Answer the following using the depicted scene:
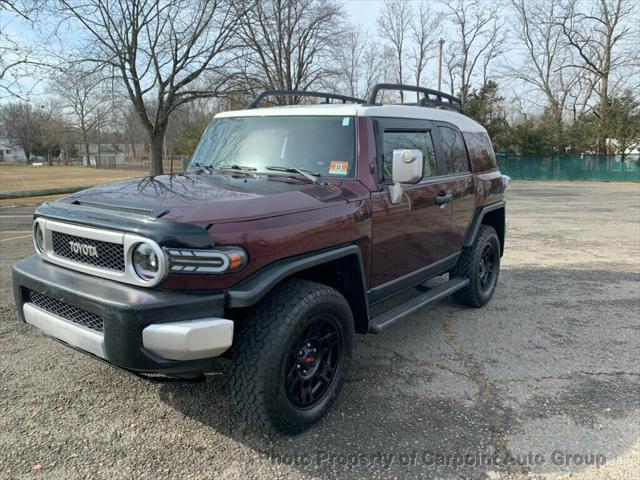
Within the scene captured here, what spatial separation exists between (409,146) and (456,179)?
804 mm

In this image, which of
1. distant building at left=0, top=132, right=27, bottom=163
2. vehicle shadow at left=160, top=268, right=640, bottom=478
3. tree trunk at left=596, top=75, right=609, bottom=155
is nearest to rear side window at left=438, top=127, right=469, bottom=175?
vehicle shadow at left=160, top=268, right=640, bottom=478

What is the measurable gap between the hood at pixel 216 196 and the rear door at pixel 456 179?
152cm

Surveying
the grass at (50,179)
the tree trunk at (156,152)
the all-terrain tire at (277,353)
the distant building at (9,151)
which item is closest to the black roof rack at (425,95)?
the all-terrain tire at (277,353)

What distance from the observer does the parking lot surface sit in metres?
2.69

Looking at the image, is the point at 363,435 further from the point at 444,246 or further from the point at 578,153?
the point at 578,153

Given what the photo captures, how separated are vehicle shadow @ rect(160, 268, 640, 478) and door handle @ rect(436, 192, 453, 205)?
1222mm

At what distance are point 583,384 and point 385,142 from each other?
89.3 inches

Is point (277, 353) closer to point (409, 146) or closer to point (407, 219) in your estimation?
point (407, 219)

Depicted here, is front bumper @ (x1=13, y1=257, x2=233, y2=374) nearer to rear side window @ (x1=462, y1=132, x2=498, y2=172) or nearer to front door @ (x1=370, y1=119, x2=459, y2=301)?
front door @ (x1=370, y1=119, x2=459, y2=301)

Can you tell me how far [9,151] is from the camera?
103m

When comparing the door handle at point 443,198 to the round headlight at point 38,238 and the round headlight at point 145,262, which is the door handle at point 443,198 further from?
the round headlight at point 38,238

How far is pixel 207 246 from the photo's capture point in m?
2.52

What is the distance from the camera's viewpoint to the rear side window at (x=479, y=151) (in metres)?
5.23

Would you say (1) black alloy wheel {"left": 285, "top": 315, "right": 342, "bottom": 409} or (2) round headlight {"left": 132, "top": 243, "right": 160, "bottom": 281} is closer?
(2) round headlight {"left": 132, "top": 243, "right": 160, "bottom": 281}
